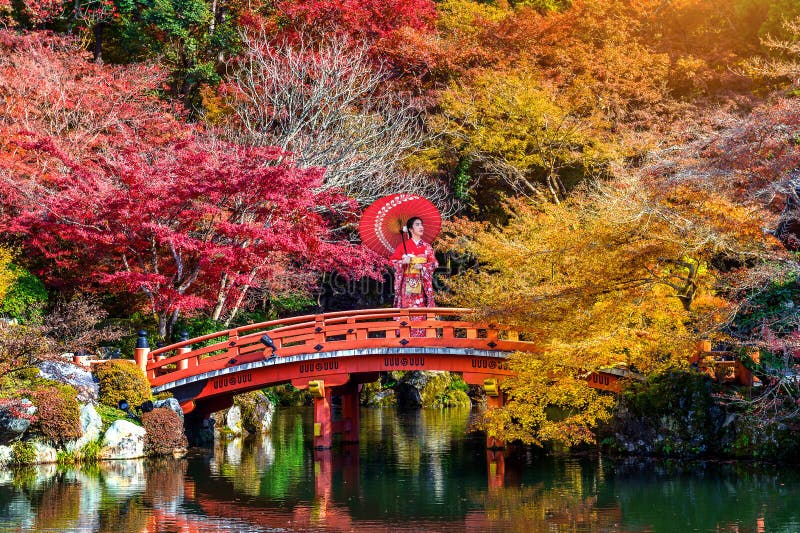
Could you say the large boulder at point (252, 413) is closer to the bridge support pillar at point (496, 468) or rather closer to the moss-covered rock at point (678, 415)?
the bridge support pillar at point (496, 468)

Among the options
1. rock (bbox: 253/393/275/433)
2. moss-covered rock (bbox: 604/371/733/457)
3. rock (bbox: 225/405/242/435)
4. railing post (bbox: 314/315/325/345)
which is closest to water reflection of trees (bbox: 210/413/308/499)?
rock (bbox: 253/393/275/433)

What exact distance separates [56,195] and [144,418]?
19.2 ft

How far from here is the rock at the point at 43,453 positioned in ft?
64.4

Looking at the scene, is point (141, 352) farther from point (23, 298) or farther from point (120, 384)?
point (23, 298)

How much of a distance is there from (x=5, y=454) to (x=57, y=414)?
115cm

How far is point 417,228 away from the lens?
23.1m

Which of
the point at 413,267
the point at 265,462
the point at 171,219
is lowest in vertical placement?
the point at 265,462

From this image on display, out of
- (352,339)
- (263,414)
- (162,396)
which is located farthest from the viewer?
(263,414)

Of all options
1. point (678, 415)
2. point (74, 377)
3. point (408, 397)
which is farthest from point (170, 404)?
point (408, 397)

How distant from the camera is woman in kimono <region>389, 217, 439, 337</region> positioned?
2309 centimetres

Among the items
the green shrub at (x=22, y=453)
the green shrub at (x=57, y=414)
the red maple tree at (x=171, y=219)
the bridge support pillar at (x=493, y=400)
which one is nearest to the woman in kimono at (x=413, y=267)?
the red maple tree at (x=171, y=219)

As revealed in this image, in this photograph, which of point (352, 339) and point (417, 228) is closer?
point (352, 339)

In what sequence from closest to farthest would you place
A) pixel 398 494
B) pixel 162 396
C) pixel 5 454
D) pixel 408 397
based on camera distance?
pixel 398 494 < pixel 5 454 < pixel 162 396 < pixel 408 397

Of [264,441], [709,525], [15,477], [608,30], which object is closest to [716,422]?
[709,525]
